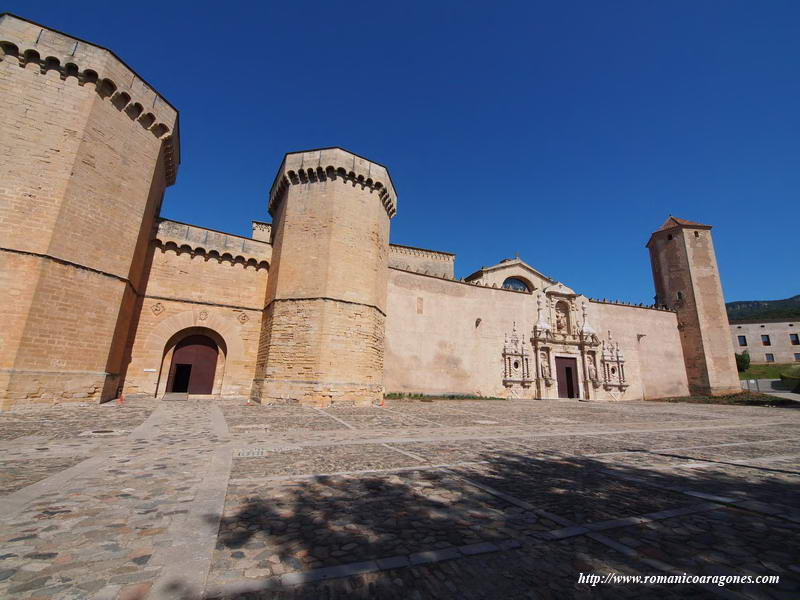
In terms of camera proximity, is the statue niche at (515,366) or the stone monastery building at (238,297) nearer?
the stone monastery building at (238,297)

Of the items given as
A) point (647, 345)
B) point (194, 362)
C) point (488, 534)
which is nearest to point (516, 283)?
point (647, 345)

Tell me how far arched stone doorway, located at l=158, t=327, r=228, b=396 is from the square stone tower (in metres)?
31.6

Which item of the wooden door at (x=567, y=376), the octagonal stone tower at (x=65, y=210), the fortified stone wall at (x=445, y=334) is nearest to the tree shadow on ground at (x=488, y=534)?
the octagonal stone tower at (x=65, y=210)

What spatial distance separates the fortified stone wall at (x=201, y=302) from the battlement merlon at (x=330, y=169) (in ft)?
12.0

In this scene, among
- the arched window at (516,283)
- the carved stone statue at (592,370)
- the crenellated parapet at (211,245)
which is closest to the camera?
the crenellated parapet at (211,245)

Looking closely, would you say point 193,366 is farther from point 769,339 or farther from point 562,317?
point 769,339

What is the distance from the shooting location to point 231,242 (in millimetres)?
15945

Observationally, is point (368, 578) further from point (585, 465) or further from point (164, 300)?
point (164, 300)

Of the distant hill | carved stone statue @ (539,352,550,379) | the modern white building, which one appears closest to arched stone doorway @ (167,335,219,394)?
carved stone statue @ (539,352,550,379)

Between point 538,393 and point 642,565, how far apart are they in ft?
73.9

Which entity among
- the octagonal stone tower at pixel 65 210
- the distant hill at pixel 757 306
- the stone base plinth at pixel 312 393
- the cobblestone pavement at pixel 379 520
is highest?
the distant hill at pixel 757 306

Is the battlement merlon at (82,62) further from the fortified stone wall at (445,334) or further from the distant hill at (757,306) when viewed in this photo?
the distant hill at (757,306)

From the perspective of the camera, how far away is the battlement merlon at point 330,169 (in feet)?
51.0

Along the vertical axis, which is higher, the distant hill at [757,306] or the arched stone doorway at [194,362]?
the distant hill at [757,306]
